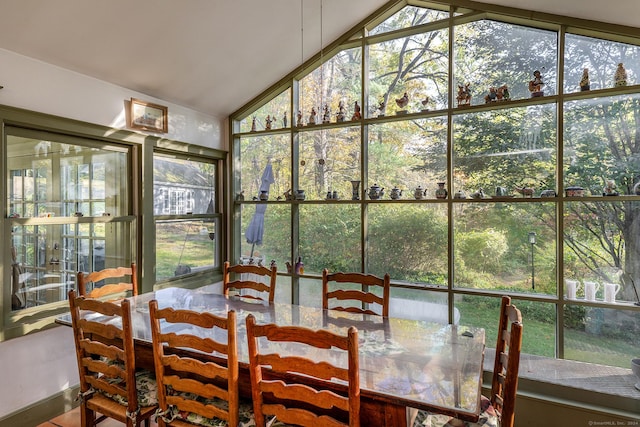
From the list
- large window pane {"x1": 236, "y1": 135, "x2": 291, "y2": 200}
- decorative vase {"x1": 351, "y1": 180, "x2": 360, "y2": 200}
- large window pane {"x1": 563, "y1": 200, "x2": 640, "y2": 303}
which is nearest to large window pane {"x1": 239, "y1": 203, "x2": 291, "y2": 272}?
large window pane {"x1": 236, "y1": 135, "x2": 291, "y2": 200}

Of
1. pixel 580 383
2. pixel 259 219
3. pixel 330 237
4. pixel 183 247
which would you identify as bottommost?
pixel 580 383

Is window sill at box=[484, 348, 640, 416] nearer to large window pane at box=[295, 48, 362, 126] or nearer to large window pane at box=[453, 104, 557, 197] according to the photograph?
large window pane at box=[453, 104, 557, 197]

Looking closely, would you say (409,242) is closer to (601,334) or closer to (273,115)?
(601,334)

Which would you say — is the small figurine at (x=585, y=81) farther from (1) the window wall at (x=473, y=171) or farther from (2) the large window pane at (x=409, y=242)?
(2) the large window pane at (x=409, y=242)

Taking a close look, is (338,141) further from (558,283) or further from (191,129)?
(558,283)

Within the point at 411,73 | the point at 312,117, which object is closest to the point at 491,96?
the point at 411,73

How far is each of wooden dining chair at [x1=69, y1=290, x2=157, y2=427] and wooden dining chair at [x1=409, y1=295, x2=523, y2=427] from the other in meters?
1.36

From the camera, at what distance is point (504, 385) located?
1641mm

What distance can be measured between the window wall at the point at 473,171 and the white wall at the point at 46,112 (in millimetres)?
1636

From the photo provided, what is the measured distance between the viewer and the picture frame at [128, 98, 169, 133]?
3146 mm

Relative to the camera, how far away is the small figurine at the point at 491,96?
2.86m

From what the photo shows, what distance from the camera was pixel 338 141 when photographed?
3562 millimetres

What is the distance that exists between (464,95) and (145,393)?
307 cm

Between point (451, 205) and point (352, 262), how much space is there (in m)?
1.08
